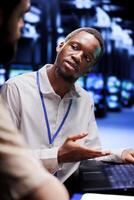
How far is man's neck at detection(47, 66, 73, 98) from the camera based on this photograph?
1773 millimetres

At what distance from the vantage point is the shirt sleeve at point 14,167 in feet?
1.73

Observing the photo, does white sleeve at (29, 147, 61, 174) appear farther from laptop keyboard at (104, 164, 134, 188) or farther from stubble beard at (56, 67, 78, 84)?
stubble beard at (56, 67, 78, 84)

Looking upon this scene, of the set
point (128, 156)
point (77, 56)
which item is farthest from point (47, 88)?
point (128, 156)

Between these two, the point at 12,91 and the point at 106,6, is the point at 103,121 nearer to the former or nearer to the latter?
the point at 106,6

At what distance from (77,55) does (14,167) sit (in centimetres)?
126

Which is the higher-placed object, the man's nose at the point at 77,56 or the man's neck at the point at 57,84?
the man's nose at the point at 77,56

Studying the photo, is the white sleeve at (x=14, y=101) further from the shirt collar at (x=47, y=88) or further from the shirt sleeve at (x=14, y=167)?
the shirt sleeve at (x=14, y=167)

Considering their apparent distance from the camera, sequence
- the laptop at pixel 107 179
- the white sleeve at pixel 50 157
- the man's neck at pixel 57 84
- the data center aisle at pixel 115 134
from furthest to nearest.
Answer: the data center aisle at pixel 115 134 → the man's neck at pixel 57 84 → the white sleeve at pixel 50 157 → the laptop at pixel 107 179

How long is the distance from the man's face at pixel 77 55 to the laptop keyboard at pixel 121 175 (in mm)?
487

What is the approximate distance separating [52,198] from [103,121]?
28.0ft

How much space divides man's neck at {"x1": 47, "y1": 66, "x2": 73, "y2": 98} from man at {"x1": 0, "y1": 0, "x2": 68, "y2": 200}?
1194 mm

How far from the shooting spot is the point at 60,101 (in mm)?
1757

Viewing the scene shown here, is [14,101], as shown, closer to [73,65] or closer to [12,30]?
[73,65]

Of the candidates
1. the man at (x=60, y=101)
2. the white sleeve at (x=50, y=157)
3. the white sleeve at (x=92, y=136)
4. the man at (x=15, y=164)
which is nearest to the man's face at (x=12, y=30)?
the man at (x=15, y=164)
